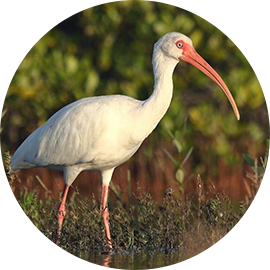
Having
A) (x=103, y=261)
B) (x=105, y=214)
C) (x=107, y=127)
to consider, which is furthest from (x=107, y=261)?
(x=107, y=127)

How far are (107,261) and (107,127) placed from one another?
1.45m

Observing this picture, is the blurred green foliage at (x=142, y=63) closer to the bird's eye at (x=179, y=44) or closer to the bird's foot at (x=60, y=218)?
the bird's eye at (x=179, y=44)

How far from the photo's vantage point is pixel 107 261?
25.9 feet

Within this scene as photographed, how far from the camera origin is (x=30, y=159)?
9.41 metres

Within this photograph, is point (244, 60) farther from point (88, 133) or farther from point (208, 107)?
point (88, 133)

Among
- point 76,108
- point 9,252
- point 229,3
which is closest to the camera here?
point 9,252

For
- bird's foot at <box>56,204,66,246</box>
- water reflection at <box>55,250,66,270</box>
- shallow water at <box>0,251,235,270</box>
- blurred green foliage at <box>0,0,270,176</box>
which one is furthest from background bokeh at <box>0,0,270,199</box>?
shallow water at <box>0,251,235,270</box>

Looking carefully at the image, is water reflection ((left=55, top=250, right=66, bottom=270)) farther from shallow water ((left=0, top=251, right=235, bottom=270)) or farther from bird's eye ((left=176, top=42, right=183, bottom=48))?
bird's eye ((left=176, top=42, right=183, bottom=48))

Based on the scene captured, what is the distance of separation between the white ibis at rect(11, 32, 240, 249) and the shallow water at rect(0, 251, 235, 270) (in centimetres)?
46

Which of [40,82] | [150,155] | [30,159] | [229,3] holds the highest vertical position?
[229,3]

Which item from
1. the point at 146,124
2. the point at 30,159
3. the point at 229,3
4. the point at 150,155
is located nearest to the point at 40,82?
the point at 150,155

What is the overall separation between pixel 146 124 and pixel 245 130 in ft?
17.2

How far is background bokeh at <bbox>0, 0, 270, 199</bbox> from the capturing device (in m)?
13.2

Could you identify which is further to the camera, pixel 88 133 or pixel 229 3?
pixel 229 3
